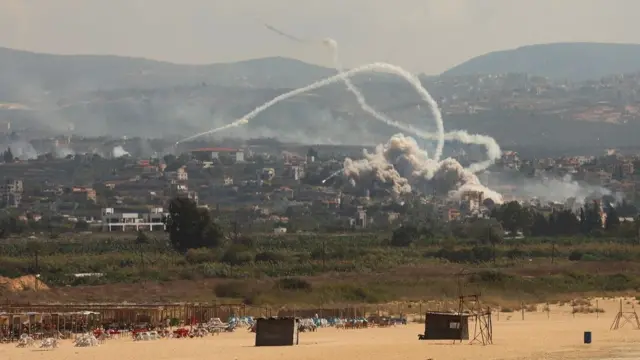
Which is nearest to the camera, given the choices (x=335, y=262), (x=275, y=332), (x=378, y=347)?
(x=378, y=347)

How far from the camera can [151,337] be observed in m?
56.5

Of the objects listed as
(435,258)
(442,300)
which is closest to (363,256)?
(435,258)

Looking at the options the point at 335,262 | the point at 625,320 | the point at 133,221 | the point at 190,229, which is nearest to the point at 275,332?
the point at 625,320

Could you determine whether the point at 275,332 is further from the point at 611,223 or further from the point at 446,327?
the point at 611,223

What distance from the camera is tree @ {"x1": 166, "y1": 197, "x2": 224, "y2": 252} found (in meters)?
116

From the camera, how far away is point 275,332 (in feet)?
178

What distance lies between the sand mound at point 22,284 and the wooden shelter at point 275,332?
1018 inches

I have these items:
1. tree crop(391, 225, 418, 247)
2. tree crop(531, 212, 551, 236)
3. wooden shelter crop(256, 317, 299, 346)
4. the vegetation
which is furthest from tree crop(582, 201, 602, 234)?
wooden shelter crop(256, 317, 299, 346)

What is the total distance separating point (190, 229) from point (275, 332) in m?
63.3

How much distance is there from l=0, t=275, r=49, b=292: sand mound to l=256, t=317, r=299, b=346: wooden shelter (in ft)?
84.8

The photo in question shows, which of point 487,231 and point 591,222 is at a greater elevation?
point 591,222

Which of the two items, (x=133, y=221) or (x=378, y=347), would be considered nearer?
(x=378, y=347)

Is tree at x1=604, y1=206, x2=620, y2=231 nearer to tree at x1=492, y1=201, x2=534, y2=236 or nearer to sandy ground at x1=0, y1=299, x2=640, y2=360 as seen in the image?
tree at x1=492, y1=201, x2=534, y2=236

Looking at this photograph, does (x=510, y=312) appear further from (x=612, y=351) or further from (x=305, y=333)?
(x=612, y=351)
